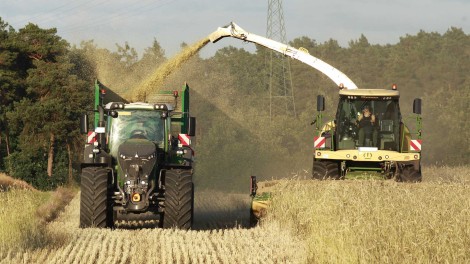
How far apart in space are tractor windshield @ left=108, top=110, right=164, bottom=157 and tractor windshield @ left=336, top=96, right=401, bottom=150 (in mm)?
5114

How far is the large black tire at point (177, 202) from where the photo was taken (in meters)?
15.1

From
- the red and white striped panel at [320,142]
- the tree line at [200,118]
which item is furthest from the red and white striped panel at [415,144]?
the tree line at [200,118]

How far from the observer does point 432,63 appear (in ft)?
173

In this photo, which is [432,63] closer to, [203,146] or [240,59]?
[203,146]

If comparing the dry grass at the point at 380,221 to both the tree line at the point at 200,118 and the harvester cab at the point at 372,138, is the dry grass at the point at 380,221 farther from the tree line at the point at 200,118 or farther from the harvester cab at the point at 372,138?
the tree line at the point at 200,118

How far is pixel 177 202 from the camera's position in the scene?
15086mm

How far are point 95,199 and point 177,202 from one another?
1.31 m

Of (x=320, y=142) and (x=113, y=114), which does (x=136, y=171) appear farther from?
(x=320, y=142)

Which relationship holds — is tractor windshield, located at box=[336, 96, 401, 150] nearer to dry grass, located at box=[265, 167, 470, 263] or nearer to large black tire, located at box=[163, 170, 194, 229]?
dry grass, located at box=[265, 167, 470, 263]

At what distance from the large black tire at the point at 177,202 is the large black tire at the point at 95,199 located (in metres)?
0.97

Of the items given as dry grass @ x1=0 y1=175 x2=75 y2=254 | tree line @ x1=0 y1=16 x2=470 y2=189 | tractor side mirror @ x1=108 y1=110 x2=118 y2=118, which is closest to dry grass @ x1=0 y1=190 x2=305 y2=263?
dry grass @ x1=0 y1=175 x2=75 y2=254

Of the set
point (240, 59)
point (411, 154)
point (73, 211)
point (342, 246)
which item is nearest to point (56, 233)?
point (342, 246)

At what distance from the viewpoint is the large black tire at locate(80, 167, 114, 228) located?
15.0 metres

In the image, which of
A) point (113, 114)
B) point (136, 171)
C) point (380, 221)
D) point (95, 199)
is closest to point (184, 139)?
point (113, 114)
